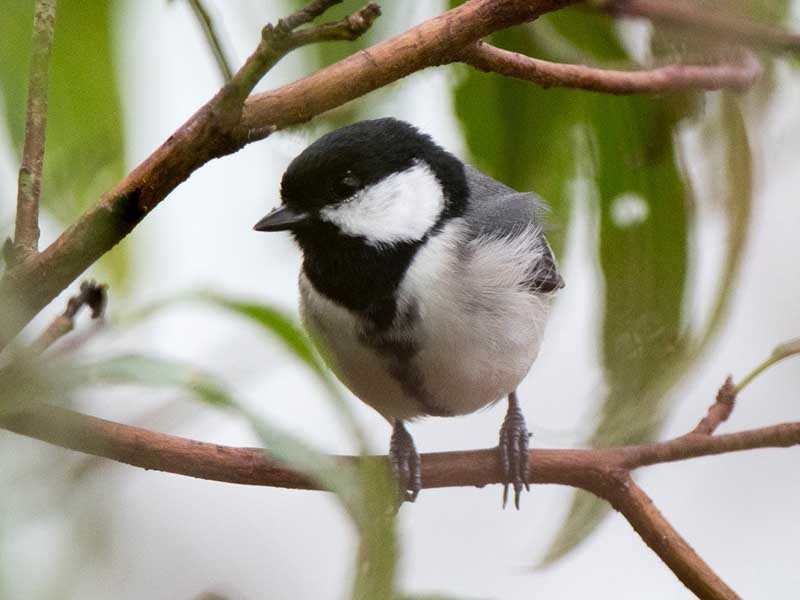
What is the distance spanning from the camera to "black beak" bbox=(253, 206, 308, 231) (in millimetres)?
1820

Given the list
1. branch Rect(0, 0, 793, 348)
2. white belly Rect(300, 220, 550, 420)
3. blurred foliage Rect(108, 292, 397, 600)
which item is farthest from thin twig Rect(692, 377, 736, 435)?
blurred foliage Rect(108, 292, 397, 600)

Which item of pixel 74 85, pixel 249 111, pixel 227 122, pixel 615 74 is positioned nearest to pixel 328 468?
pixel 227 122

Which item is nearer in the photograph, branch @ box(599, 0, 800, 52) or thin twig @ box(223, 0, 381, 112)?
thin twig @ box(223, 0, 381, 112)

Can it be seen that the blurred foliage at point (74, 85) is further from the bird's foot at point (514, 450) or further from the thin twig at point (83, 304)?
the bird's foot at point (514, 450)

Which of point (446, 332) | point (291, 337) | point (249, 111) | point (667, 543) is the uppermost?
point (249, 111)

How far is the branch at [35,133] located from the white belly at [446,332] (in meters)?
0.98

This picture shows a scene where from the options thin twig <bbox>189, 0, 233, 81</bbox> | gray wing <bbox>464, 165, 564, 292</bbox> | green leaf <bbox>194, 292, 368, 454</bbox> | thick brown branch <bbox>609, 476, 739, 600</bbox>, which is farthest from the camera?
gray wing <bbox>464, 165, 564, 292</bbox>

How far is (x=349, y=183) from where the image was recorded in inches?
73.0

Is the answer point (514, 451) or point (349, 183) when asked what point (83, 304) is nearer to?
point (349, 183)

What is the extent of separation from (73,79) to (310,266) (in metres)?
0.73

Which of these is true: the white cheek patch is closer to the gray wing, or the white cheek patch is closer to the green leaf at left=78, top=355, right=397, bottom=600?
the gray wing

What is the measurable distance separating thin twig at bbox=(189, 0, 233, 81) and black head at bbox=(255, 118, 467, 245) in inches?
36.0

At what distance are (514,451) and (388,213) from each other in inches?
19.2

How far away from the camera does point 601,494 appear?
4.85 feet
